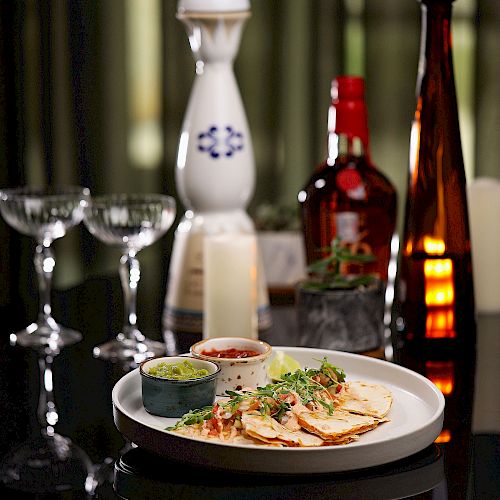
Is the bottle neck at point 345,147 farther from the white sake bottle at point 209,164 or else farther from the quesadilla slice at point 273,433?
the quesadilla slice at point 273,433

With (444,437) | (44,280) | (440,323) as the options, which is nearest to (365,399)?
(444,437)

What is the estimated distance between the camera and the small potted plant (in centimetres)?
112

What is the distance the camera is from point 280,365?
39.8 inches

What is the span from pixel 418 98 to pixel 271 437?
0.56m

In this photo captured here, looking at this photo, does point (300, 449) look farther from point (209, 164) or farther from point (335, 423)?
point (209, 164)

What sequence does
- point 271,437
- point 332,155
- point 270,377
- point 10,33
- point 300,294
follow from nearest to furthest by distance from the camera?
point 271,437, point 270,377, point 300,294, point 332,155, point 10,33

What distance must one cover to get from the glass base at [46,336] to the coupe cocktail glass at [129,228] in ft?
0.20

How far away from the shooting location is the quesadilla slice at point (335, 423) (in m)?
0.77

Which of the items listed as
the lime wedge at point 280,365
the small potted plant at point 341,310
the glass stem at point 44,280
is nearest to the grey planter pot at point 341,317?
the small potted plant at point 341,310

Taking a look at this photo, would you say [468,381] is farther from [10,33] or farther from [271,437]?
[10,33]

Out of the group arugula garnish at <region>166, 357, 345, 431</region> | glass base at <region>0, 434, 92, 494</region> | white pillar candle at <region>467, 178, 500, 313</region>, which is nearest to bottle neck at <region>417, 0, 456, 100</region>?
white pillar candle at <region>467, 178, 500, 313</region>

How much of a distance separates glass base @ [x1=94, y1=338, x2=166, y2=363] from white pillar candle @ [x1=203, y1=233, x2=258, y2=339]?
65mm

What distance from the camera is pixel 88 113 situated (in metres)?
2.96

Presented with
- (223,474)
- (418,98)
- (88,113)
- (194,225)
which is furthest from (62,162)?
(223,474)
